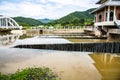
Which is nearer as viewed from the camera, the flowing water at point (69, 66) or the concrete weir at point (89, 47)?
the flowing water at point (69, 66)

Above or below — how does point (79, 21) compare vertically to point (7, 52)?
above

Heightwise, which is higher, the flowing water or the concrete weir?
the concrete weir

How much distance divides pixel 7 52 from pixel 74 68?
6.49m

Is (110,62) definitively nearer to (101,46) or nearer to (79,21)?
(101,46)

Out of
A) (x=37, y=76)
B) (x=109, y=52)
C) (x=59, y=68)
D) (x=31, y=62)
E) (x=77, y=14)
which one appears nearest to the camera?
(x=37, y=76)

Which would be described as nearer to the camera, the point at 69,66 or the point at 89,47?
the point at 69,66

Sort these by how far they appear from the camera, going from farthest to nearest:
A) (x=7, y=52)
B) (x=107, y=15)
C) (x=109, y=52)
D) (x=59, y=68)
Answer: (x=107, y=15), (x=109, y=52), (x=7, y=52), (x=59, y=68)

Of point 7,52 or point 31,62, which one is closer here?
point 31,62

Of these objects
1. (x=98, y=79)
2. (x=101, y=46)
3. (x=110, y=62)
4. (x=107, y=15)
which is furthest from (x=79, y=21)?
(x=98, y=79)

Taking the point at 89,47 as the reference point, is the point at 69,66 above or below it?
below

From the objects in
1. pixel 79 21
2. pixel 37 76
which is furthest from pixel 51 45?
pixel 79 21

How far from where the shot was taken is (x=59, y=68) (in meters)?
11.0

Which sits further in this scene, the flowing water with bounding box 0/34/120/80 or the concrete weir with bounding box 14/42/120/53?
the concrete weir with bounding box 14/42/120/53

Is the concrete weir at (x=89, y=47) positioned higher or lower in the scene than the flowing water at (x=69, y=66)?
higher
